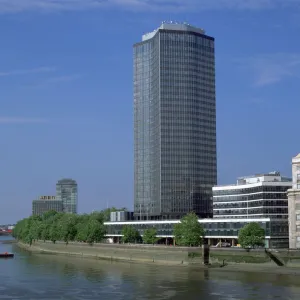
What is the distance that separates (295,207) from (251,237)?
18468 millimetres

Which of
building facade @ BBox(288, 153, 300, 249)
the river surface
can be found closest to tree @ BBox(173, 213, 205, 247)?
the river surface

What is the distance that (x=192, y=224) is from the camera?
176750 mm

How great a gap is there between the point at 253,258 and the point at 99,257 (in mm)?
66258

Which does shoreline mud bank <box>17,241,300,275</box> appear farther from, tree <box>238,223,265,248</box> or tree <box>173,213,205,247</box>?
tree <box>238,223,265,248</box>

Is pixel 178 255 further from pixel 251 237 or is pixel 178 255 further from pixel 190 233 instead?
pixel 251 237

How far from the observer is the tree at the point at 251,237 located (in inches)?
6422

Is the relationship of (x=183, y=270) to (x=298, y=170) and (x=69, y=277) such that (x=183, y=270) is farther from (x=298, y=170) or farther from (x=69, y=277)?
(x=298, y=170)

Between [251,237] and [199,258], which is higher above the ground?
[251,237]

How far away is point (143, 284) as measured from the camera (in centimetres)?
11119

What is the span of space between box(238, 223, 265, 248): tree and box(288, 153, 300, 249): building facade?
1459 centimetres

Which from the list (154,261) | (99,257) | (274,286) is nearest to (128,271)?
(154,261)

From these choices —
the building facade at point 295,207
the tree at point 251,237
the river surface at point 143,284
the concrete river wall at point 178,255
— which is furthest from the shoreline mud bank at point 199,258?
the tree at point 251,237

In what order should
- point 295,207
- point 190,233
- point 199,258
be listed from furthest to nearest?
point 190,233
point 199,258
point 295,207

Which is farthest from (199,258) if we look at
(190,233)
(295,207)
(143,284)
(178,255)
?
(143,284)
